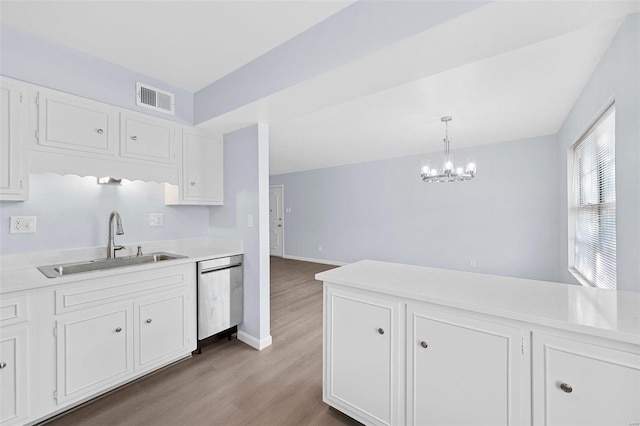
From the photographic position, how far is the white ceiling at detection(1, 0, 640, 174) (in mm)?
1341

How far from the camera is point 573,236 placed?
11.2 ft

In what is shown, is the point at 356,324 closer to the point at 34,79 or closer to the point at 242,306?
the point at 242,306

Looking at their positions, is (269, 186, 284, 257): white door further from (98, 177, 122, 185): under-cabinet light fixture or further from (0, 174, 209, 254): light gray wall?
(98, 177, 122, 185): under-cabinet light fixture

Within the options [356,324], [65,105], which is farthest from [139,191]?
[356,324]

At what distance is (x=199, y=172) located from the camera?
9.30 ft

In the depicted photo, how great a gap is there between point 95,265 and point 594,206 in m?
4.54

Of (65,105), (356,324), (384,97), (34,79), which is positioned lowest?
(356,324)

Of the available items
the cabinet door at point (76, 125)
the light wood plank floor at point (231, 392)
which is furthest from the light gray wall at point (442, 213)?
the cabinet door at point (76, 125)

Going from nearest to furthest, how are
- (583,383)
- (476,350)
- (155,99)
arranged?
1. (583,383)
2. (476,350)
3. (155,99)

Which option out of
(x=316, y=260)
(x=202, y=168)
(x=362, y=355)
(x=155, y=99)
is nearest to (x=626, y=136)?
(x=362, y=355)

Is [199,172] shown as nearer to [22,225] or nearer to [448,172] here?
[22,225]

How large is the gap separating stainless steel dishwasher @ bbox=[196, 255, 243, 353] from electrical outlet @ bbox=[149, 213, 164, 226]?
2.31 ft

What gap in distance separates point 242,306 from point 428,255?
3988 millimetres

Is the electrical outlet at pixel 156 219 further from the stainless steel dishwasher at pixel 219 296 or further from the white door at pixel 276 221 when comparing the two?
the white door at pixel 276 221
